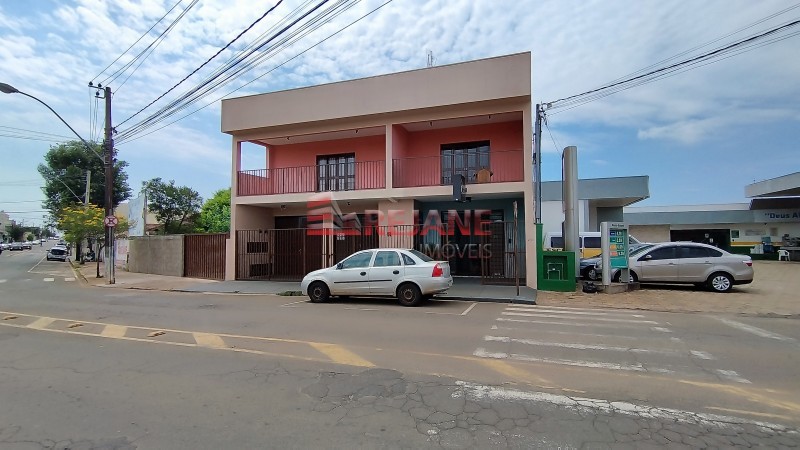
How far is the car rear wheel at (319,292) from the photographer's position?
1230cm

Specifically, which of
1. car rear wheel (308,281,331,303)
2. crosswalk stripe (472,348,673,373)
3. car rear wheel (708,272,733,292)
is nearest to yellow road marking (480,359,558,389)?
crosswalk stripe (472,348,673,373)

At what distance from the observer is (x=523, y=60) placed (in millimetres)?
14398

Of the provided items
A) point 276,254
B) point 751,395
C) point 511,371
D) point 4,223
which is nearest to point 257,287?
point 276,254

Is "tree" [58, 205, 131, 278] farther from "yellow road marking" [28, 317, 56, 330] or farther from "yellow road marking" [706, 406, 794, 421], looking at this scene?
"yellow road marking" [706, 406, 794, 421]

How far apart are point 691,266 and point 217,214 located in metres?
30.5

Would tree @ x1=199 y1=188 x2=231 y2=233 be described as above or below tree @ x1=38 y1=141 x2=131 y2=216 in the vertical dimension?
below

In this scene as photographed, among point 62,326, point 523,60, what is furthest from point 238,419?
point 523,60

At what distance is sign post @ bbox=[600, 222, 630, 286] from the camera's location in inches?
545

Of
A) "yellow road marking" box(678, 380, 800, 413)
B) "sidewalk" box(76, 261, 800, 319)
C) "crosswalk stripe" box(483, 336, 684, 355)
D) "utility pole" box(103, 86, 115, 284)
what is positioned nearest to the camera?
"yellow road marking" box(678, 380, 800, 413)

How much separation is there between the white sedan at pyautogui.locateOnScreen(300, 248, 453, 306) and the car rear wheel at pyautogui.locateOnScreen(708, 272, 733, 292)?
8.96m

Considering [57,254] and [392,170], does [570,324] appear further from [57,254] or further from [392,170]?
[57,254]

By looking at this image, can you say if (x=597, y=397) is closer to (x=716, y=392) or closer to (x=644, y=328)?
(x=716, y=392)

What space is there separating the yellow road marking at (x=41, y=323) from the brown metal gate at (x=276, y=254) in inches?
356

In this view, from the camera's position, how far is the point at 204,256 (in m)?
20.4
